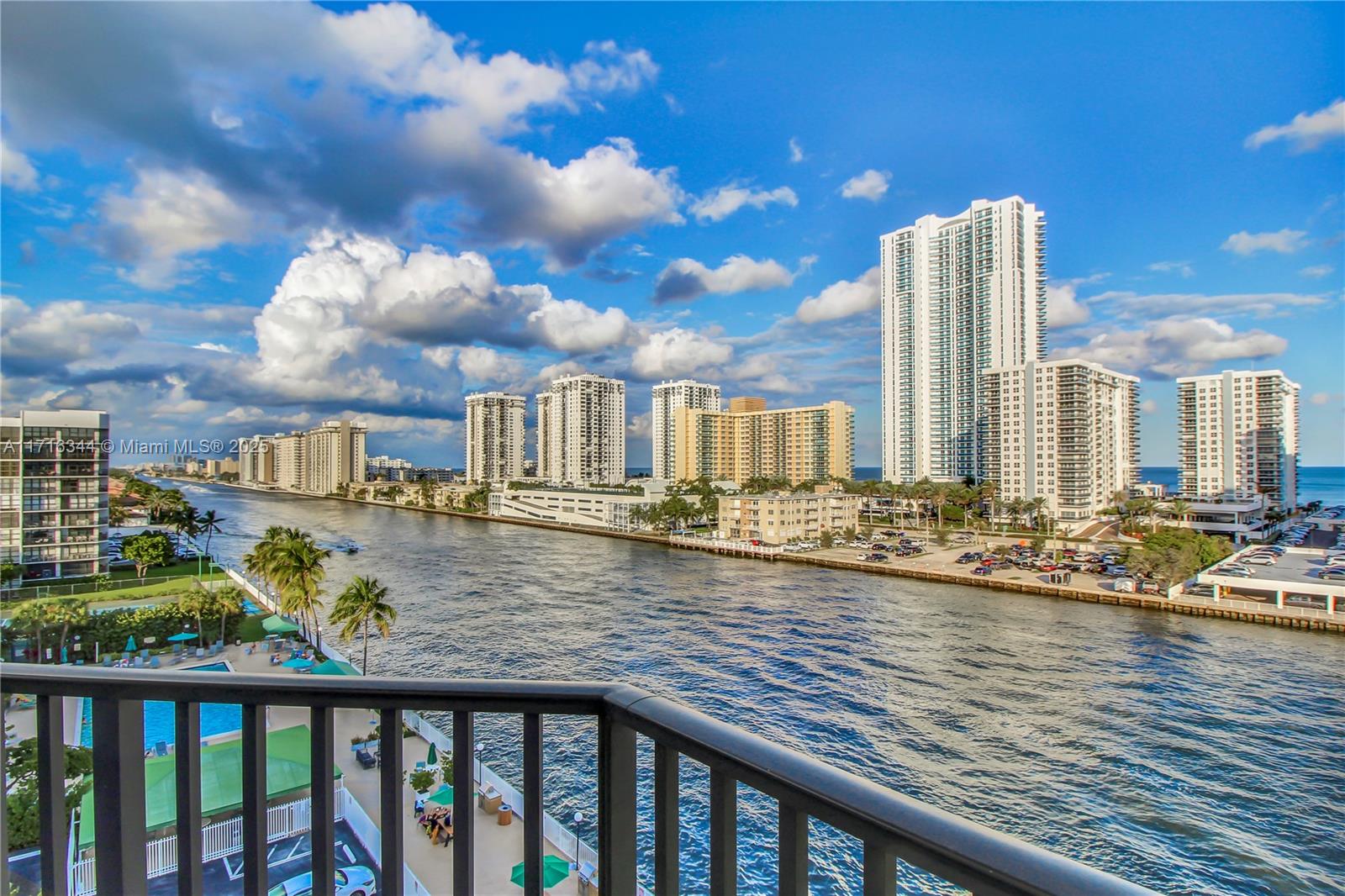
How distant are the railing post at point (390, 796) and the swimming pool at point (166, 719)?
4.3 inches

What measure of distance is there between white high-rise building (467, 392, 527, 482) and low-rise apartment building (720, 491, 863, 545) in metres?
25.3

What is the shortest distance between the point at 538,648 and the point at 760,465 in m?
28.4

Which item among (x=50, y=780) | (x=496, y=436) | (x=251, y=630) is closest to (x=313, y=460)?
(x=496, y=436)

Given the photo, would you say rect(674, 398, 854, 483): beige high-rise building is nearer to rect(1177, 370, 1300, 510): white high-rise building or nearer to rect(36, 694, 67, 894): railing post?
rect(1177, 370, 1300, 510): white high-rise building

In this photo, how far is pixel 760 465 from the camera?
121 feet

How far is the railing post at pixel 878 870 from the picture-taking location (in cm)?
37

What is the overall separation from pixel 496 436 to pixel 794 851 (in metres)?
45.5

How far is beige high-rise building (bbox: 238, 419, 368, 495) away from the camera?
150 ft

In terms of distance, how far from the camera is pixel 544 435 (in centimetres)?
4212

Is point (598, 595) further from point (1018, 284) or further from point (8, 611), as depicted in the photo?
point (1018, 284)

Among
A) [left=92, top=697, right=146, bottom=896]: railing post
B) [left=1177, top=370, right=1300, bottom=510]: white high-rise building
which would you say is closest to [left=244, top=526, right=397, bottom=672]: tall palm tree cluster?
[left=92, top=697, right=146, bottom=896]: railing post

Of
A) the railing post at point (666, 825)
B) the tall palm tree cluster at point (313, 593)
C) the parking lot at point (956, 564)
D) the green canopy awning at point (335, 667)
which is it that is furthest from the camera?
the parking lot at point (956, 564)

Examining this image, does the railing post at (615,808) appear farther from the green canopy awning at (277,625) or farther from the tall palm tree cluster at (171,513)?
the tall palm tree cluster at (171,513)

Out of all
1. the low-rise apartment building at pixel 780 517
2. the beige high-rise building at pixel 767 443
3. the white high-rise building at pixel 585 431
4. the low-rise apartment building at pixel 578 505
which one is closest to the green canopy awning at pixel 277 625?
the low-rise apartment building at pixel 780 517
